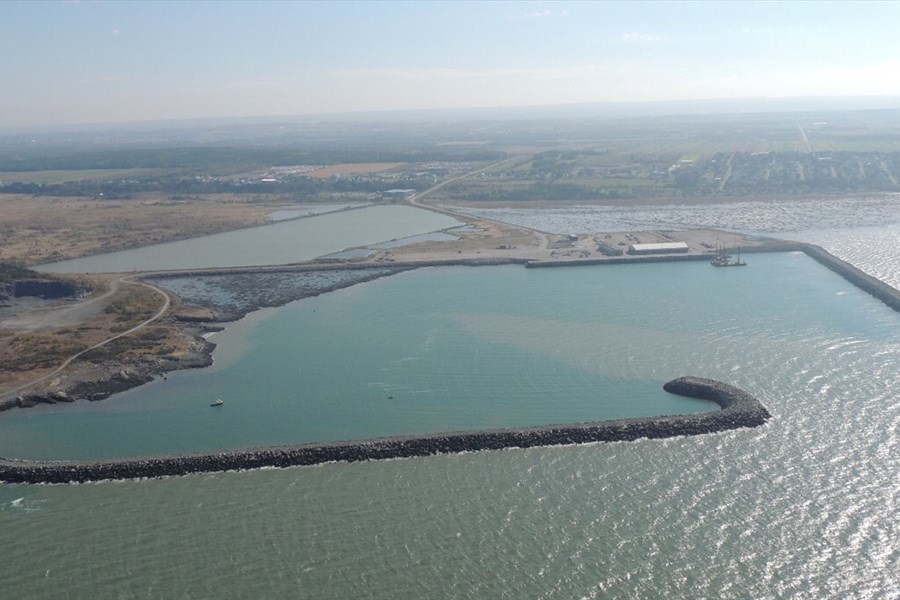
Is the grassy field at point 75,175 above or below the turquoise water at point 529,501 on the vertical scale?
above

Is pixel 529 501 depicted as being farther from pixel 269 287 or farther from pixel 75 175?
pixel 75 175

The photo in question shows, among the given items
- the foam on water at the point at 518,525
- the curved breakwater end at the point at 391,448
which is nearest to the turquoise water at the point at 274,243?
the curved breakwater end at the point at 391,448

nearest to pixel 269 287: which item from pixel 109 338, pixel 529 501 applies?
pixel 109 338

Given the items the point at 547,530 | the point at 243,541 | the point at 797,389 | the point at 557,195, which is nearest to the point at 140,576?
the point at 243,541

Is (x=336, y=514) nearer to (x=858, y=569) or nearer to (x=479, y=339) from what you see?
(x=858, y=569)

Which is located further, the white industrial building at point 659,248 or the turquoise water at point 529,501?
the white industrial building at point 659,248

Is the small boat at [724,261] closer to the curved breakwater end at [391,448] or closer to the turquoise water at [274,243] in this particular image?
the turquoise water at [274,243]
